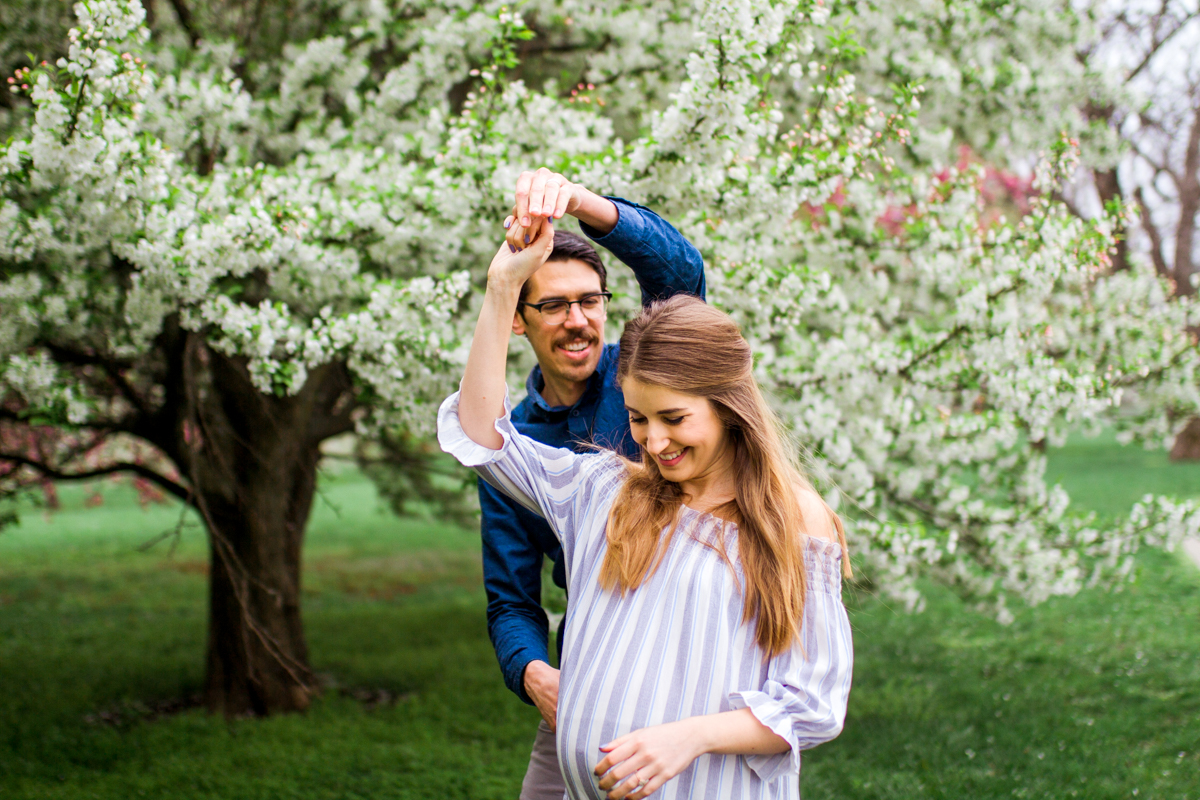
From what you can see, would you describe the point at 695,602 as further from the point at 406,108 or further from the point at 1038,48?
the point at 1038,48

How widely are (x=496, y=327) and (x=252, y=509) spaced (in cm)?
399

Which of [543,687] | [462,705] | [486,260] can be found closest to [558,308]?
[543,687]

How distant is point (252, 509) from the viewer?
210 inches

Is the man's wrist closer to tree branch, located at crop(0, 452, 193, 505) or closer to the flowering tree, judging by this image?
the flowering tree

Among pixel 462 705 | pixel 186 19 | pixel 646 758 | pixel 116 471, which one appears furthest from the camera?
pixel 462 705

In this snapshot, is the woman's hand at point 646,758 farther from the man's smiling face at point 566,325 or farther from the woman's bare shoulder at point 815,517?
the man's smiling face at point 566,325

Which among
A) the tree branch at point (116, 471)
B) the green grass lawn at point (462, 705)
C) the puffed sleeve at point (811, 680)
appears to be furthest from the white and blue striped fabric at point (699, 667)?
the tree branch at point (116, 471)

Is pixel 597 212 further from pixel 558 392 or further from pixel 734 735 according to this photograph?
pixel 734 735

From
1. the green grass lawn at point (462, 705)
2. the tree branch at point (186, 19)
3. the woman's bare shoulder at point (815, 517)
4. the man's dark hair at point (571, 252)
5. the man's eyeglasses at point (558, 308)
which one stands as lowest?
the green grass lawn at point (462, 705)

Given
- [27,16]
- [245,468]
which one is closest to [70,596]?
[245,468]

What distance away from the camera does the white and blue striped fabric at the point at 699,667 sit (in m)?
1.66

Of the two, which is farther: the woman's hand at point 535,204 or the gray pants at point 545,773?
the gray pants at point 545,773

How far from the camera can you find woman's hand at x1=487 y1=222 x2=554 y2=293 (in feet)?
6.14

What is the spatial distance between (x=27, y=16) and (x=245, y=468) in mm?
2749
